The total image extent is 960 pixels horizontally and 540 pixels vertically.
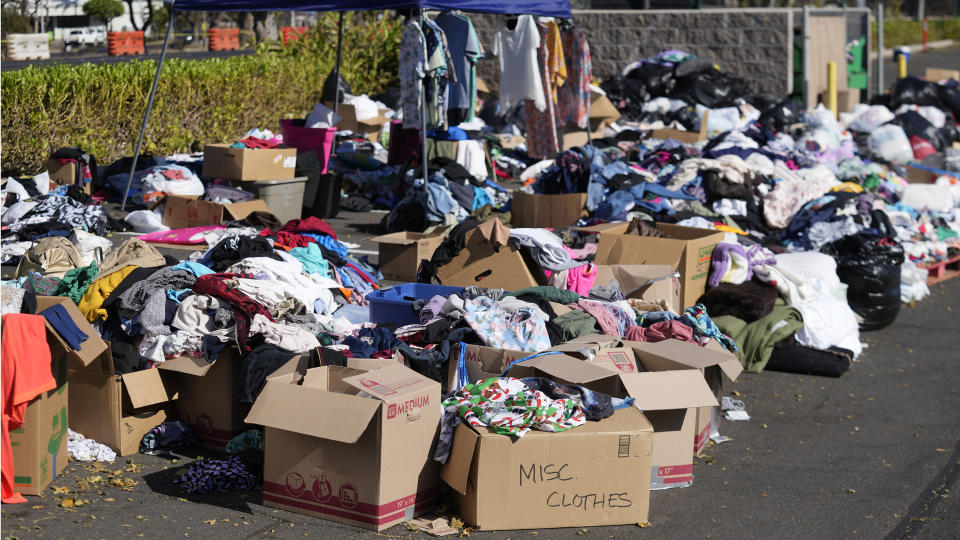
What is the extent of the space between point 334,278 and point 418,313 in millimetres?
1334

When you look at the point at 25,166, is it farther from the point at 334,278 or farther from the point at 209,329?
the point at 209,329

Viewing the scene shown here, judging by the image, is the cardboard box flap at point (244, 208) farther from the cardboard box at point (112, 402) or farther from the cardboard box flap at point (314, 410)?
the cardboard box flap at point (314, 410)

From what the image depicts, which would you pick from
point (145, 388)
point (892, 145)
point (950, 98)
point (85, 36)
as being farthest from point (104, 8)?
point (145, 388)

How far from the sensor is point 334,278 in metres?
7.84

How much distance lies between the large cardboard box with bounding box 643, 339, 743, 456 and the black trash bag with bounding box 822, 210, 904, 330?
3550 mm

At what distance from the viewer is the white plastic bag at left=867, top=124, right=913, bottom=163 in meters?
16.2

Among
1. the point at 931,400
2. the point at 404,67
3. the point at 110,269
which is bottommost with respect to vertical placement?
the point at 931,400

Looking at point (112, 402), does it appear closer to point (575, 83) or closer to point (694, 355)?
point (694, 355)

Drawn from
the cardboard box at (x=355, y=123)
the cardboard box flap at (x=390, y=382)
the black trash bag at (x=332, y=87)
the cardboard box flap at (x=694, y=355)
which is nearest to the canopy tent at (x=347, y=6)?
the cardboard box at (x=355, y=123)

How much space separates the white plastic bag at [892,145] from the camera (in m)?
16.2

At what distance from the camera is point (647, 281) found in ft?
25.0

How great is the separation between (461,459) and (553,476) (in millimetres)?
440

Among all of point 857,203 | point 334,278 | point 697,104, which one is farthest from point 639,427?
point 697,104

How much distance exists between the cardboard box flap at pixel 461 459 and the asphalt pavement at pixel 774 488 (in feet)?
0.90
